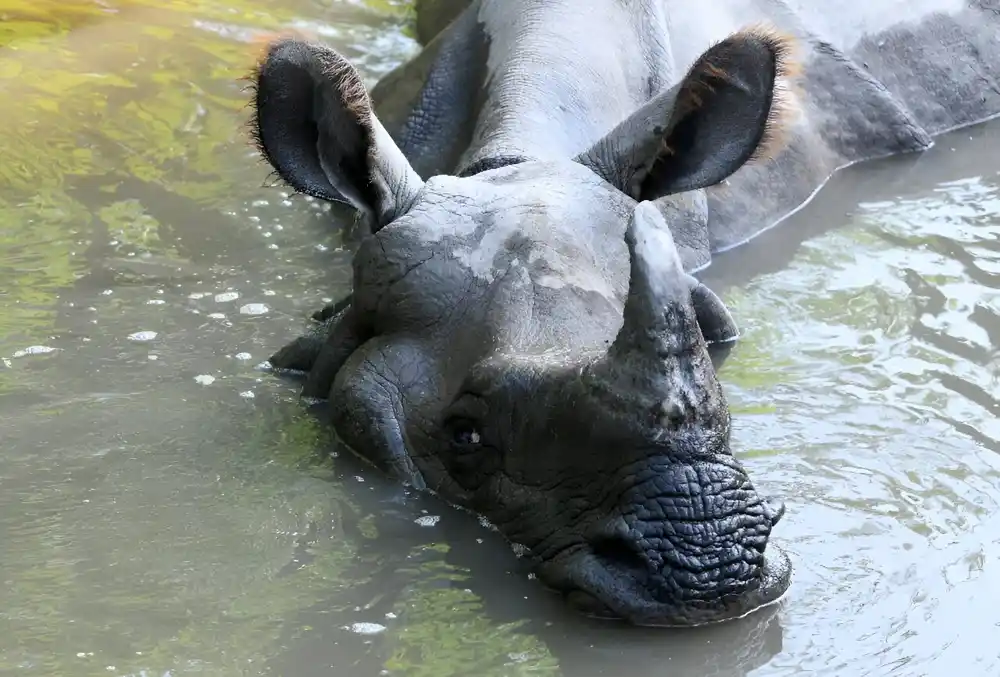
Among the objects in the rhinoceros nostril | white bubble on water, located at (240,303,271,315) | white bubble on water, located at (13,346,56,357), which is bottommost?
white bubble on water, located at (13,346,56,357)

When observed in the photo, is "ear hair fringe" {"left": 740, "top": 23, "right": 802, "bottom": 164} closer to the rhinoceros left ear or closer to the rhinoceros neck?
the rhinoceros left ear

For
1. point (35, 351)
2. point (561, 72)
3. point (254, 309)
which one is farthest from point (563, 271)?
point (35, 351)

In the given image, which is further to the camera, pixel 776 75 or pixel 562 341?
pixel 776 75

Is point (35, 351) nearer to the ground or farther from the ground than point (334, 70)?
nearer to the ground

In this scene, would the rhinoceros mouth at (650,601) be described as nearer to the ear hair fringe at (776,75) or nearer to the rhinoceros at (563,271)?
the rhinoceros at (563,271)

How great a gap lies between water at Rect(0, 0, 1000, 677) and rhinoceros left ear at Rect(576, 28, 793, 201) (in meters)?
0.81

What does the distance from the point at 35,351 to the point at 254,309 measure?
2.81 ft

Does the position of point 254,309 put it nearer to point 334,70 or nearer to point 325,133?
point 325,133

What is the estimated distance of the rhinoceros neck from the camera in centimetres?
534

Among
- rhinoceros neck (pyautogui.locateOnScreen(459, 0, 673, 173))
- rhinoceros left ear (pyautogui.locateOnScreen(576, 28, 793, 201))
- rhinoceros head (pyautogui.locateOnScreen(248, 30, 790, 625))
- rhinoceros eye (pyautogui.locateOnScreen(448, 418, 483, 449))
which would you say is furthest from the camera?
rhinoceros neck (pyautogui.locateOnScreen(459, 0, 673, 173))

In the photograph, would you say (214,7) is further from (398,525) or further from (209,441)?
(398,525)

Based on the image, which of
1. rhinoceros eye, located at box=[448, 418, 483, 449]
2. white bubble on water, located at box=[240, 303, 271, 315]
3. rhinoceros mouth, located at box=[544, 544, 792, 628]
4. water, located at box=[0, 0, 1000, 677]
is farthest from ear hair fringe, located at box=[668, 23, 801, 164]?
white bubble on water, located at box=[240, 303, 271, 315]

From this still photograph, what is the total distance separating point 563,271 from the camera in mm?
4410

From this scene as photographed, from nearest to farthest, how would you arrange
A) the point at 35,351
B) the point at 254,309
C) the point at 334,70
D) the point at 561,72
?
1. the point at 334,70
2. the point at 35,351
3. the point at 561,72
4. the point at 254,309
